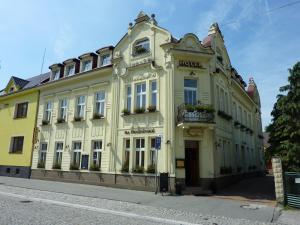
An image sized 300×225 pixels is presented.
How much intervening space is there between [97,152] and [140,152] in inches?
152

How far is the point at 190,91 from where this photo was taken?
16609 mm

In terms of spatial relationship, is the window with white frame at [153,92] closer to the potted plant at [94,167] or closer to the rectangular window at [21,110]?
the potted plant at [94,167]

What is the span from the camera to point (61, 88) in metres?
22.2

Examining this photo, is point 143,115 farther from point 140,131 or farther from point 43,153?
point 43,153

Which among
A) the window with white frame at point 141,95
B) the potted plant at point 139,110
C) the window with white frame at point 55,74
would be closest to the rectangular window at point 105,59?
the window with white frame at point 141,95

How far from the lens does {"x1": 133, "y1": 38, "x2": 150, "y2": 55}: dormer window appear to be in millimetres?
17906

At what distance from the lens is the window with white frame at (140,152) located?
647 inches

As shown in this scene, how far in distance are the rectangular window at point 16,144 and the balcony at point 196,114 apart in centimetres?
1694

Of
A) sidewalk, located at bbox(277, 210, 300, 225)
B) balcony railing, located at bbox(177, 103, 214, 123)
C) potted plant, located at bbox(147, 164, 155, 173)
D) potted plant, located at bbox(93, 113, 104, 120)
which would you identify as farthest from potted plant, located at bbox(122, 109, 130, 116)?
sidewalk, located at bbox(277, 210, 300, 225)

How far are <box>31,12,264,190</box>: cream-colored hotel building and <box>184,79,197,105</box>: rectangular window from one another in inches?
2.6

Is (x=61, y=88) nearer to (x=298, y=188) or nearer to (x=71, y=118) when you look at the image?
(x=71, y=118)

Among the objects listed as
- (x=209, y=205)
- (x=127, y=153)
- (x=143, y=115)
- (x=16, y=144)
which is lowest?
(x=209, y=205)

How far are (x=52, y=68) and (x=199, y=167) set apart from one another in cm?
1664

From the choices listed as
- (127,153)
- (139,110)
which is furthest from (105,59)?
(127,153)
